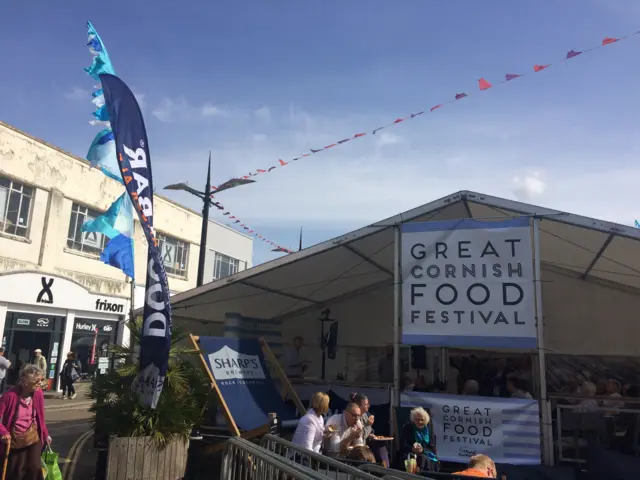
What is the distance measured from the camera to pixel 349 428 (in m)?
5.12

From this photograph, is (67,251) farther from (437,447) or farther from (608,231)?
(608,231)

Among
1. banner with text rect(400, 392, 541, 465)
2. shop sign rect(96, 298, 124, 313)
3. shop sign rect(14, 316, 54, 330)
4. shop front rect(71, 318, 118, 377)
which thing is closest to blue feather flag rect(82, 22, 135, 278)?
banner with text rect(400, 392, 541, 465)

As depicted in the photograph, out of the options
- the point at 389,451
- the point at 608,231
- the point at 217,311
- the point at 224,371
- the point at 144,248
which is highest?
the point at 144,248

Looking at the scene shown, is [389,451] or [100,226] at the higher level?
[100,226]

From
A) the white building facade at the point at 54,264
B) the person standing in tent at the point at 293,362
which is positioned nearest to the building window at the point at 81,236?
the white building facade at the point at 54,264

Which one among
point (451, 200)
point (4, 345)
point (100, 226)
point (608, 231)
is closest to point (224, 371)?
point (100, 226)

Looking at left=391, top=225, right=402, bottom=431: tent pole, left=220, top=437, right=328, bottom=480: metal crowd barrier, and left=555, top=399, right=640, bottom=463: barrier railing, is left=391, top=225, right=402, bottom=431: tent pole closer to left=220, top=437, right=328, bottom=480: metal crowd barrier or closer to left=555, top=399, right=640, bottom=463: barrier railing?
left=555, top=399, right=640, bottom=463: barrier railing

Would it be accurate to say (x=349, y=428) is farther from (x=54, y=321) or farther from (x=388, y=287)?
(x=54, y=321)

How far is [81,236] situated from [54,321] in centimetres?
317

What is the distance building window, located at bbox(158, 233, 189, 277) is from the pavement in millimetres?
9688

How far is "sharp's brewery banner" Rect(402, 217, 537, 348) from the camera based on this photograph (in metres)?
6.12

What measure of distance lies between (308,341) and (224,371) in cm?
543

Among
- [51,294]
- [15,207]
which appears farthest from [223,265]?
[15,207]

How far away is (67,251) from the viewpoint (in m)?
17.6
